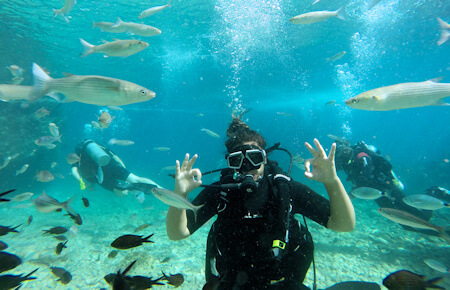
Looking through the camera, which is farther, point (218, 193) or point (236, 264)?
point (218, 193)

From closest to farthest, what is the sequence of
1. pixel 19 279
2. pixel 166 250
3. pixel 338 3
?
pixel 19 279 → pixel 166 250 → pixel 338 3

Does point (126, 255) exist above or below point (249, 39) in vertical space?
below

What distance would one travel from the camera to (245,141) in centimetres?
304

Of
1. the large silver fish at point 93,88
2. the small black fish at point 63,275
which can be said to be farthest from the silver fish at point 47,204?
the large silver fish at point 93,88

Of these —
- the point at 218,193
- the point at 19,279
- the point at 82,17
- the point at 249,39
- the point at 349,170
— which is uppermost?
the point at 82,17

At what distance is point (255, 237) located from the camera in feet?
7.61

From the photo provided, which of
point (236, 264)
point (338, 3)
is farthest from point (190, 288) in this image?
point (338, 3)

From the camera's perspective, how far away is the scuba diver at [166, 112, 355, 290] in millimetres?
2207

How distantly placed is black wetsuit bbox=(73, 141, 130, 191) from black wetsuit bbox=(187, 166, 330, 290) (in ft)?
28.0

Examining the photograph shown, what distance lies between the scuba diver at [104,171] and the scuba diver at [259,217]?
7.56 m

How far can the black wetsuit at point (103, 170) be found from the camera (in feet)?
30.3

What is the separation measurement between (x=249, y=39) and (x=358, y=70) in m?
16.0

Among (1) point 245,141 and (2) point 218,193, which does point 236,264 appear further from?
(1) point 245,141

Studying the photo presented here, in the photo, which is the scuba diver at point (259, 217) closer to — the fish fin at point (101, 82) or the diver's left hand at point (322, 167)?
the diver's left hand at point (322, 167)
